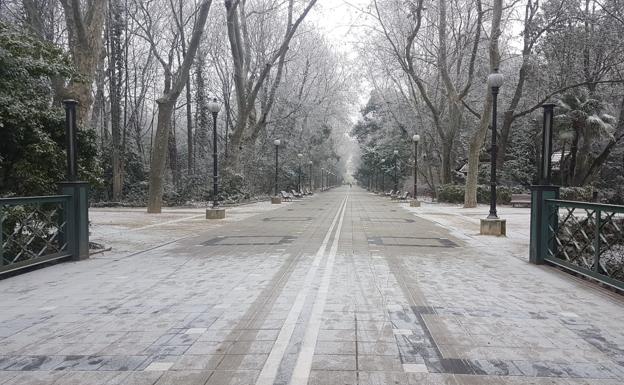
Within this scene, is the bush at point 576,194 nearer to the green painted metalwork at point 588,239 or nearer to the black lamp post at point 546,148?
the black lamp post at point 546,148

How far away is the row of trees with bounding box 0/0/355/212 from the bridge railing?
8860 millimetres

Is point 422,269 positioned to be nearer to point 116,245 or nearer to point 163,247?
point 163,247

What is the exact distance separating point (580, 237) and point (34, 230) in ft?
30.6

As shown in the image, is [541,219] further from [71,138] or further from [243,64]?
[243,64]

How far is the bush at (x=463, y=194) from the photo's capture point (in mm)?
29062

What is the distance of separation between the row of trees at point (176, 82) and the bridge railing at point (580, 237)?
886 cm

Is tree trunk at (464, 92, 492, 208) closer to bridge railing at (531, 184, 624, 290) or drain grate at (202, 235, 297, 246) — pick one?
drain grate at (202, 235, 297, 246)

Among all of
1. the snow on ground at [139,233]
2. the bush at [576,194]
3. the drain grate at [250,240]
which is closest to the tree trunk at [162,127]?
the snow on ground at [139,233]

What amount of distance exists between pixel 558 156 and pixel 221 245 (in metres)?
36.9

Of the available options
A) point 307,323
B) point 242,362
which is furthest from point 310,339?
point 242,362

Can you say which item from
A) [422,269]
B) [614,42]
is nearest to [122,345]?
[422,269]

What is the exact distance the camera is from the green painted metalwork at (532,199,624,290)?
258 inches

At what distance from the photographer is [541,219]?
8547 millimetres

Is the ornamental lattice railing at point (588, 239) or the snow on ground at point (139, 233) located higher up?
the ornamental lattice railing at point (588, 239)
